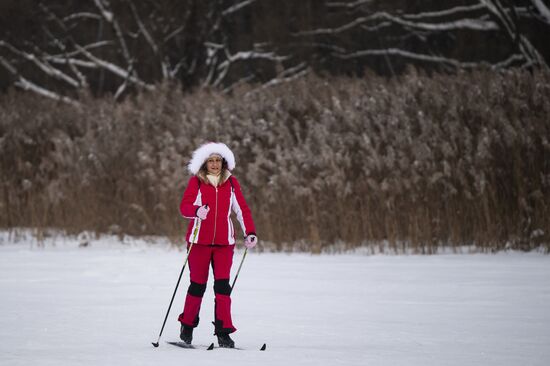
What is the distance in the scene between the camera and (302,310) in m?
7.27

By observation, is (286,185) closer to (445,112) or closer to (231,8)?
(445,112)

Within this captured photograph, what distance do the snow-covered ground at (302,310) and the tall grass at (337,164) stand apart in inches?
25.0

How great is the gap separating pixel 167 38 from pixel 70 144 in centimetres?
1168

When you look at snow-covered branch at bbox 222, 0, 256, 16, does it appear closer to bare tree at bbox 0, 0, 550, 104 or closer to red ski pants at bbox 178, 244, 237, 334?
bare tree at bbox 0, 0, 550, 104

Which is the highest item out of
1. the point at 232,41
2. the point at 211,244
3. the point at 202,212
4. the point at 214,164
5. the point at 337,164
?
the point at 232,41

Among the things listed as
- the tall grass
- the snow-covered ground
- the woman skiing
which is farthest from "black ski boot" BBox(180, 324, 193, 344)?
the tall grass

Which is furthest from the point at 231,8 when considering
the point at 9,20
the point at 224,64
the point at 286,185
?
the point at 286,185

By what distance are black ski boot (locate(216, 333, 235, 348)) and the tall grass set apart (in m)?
5.83

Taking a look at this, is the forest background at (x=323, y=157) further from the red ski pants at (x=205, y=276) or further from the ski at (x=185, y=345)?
the ski at (x=185, y=345)

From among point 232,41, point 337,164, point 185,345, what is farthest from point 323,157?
point 232,41

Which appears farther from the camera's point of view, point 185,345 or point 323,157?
point 323,157

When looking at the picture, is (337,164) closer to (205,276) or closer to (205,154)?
(205,154)

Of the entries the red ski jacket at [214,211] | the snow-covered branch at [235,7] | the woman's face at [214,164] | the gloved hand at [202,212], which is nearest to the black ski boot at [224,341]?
the red ski jacket at [214,211]

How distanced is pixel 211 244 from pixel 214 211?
0.22m
